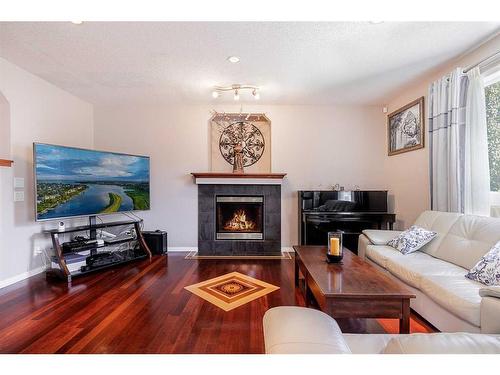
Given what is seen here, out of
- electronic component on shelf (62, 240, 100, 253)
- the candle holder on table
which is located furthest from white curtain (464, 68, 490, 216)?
electronic component on shelf (62, 240, 100, 253)

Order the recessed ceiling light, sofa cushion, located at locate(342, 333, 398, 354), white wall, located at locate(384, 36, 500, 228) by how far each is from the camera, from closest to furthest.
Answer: sofa cushion, located at locate(342, 333, 398, 354) → the recessed ceiling light → white wall, located at locate(384, 36, 500, 228)

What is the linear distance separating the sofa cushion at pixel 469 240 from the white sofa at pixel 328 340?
183 centimetres

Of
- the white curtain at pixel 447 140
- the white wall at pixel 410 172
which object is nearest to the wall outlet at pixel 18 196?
the white curtain at pixel 447 140

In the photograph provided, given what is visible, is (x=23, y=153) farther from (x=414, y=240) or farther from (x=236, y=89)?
(x=414, y=240)

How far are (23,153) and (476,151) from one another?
5039 mm

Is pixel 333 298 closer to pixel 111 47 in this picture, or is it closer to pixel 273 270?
pixel 273 270

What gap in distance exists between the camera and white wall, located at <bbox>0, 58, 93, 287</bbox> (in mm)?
2939

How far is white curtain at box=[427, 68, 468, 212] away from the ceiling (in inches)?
13.6

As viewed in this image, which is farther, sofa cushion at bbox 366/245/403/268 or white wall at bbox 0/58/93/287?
white wall at bbox 0/58/93/287

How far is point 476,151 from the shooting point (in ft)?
8.55

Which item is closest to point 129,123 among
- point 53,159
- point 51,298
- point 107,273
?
point 53,159

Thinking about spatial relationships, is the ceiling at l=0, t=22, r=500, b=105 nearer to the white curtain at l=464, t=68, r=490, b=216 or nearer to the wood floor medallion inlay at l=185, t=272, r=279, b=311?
the white curtain at l=464, t=68, r=490, b=216

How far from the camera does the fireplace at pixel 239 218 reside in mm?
4434

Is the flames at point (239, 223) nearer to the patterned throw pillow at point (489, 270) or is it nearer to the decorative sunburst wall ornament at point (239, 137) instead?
the decorative sunburst wall ornament at point (239, 137)
